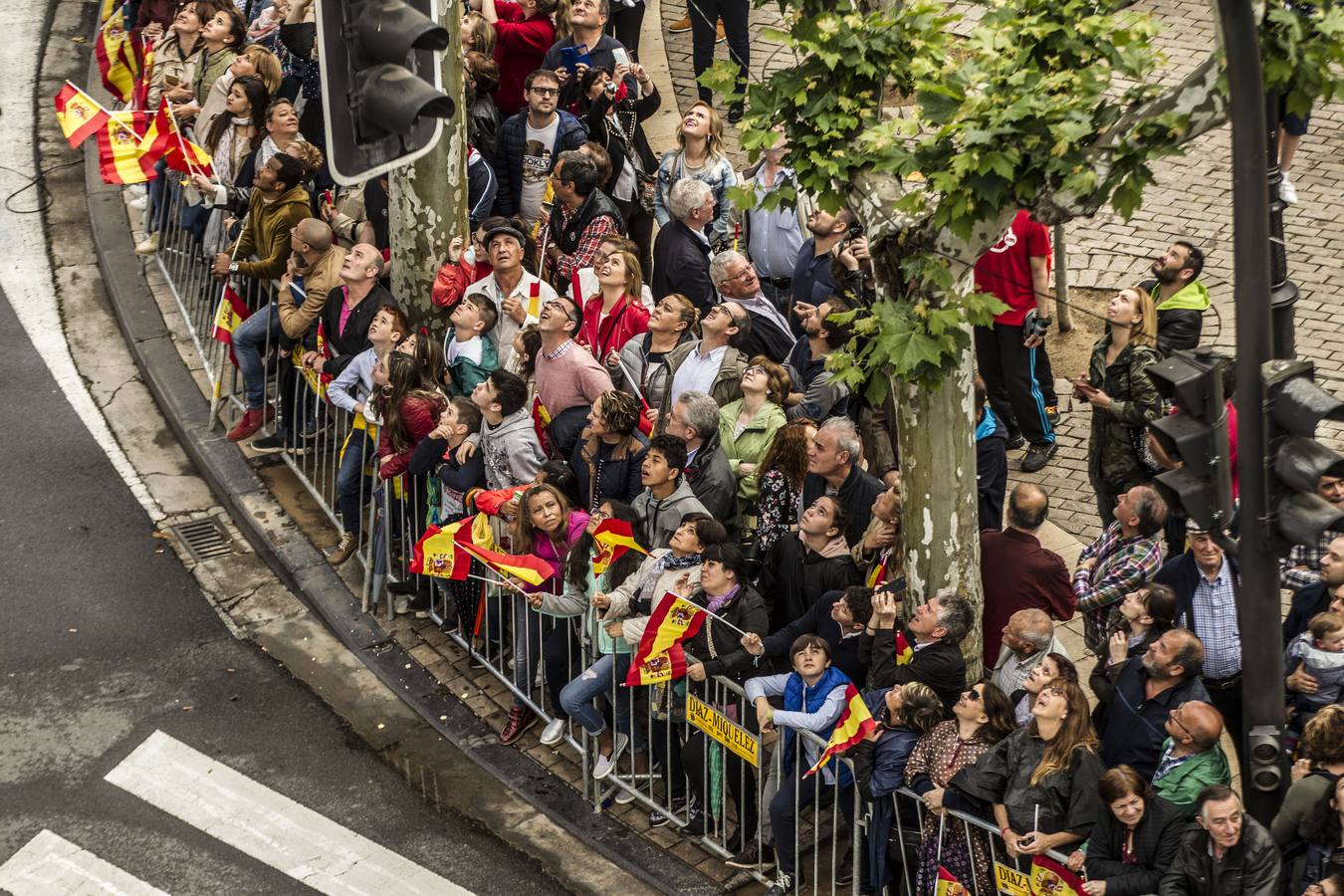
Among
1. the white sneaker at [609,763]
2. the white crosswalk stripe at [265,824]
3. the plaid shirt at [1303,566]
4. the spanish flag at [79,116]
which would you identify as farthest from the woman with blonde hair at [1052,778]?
the spanish flag at [79,116]

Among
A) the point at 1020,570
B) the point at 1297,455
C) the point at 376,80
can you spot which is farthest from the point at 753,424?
the point at 376,80

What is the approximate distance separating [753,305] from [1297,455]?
512 cm

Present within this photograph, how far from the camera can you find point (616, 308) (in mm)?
12273

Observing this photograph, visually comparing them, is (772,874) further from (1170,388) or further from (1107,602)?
(1170,388)

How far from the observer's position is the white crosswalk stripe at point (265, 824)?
10242 millimetres

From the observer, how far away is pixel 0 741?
37.1ft

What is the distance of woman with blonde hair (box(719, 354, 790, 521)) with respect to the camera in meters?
11.0

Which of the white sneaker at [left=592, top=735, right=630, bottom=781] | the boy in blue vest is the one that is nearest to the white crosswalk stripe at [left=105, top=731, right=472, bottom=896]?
the white sneaker at [left=592, top=735, right=630, bottom=781]

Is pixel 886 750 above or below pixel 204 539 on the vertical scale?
below

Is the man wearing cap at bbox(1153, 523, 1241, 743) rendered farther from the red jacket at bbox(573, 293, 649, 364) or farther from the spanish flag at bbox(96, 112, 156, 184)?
the spanish flag at bbox(96, 112, 156, 184)

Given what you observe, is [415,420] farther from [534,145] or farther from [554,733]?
[534,145]

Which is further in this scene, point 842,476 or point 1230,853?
point 842,476

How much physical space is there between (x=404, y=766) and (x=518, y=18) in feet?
23.5

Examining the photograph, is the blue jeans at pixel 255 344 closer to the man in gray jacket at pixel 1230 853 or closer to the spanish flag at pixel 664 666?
the spanish flag at pixel 664 666
